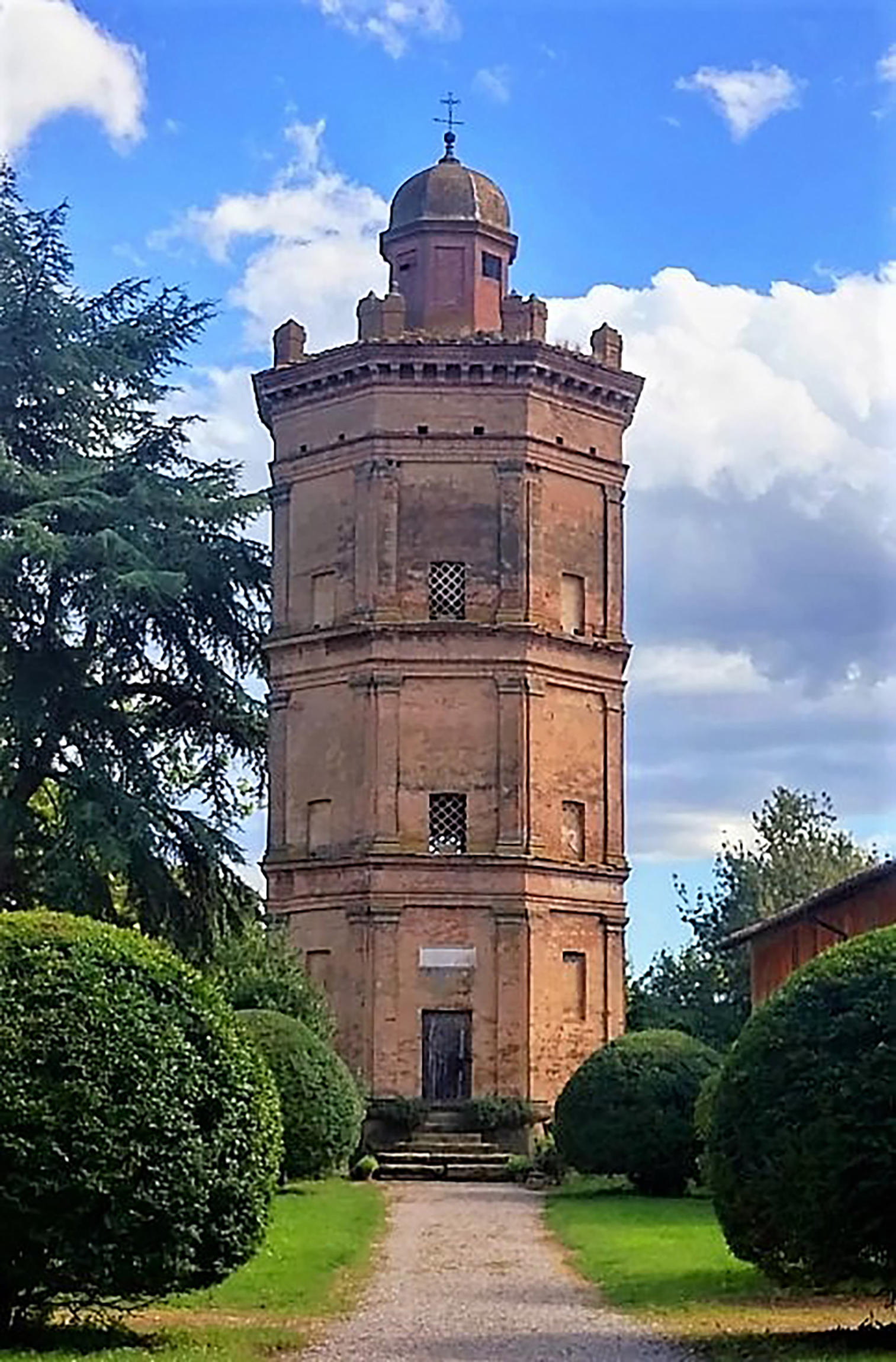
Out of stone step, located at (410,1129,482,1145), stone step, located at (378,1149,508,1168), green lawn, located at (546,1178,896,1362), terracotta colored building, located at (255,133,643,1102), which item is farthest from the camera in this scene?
terracotta colored building, located at (255,133,643,1102)

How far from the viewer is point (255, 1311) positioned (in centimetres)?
1557

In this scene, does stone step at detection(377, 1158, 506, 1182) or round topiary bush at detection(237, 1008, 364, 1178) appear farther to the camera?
stone step at detection(377, 1158, 506, 1182)

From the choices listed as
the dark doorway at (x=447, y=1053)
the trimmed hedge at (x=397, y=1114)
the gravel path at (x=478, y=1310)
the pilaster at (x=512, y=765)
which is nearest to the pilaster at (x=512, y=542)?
the pilaster at (x=512, y=765)

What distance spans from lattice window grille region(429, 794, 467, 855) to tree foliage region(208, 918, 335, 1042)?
17.7 feet

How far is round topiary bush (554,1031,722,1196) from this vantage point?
103 ft

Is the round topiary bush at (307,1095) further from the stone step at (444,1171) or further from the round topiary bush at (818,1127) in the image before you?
the round topiary bush at (818,1127)

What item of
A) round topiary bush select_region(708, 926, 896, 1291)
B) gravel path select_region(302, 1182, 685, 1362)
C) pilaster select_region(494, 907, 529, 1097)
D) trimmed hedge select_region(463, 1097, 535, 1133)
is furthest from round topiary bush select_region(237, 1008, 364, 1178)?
round topiary bush select_region(708, 926, 896, 1291)

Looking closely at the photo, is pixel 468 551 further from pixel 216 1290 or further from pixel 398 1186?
pixel 216 1290

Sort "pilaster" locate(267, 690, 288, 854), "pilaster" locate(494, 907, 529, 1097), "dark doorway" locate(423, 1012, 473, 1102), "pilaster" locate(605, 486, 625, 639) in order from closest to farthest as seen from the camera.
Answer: "pilaster" locate(494, 907, 529, 1097) < "dark doorway" locate(423, 1012, 473, 1102) < "pilaster" locate(267, 690, 288, 854) < "pilaster" locate(605, 486, 625, 639)

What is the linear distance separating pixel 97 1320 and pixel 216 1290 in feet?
8.48

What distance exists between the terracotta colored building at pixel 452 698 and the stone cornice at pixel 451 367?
0.17 ft

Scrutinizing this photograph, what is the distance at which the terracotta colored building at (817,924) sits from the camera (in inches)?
1150

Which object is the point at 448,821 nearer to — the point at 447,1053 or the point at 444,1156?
the point at 447,1053

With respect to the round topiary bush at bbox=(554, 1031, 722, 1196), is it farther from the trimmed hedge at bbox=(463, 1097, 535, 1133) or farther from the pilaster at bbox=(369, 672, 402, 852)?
the pilaster at bbox=(369, 672, 402, 852)
